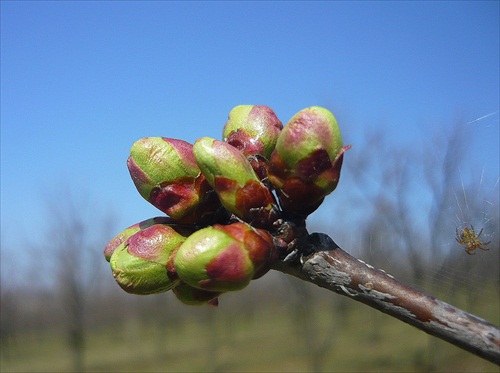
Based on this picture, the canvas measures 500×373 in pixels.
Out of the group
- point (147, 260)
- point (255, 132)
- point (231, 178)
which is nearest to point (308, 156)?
point (231, 178)

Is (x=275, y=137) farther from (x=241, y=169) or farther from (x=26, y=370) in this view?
(x=26, y=370)

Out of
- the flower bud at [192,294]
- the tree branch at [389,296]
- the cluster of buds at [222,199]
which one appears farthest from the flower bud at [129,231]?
the tree branch at [389,296]

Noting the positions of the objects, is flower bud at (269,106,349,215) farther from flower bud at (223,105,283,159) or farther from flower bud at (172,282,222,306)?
flower bud at (172,282,222,306)

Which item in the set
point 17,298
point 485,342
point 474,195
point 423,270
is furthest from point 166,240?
point 17,298

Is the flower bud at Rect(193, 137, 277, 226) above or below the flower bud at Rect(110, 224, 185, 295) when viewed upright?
above

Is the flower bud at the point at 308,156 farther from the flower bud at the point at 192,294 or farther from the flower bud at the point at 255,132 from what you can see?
the flower bud at the point at 192,294

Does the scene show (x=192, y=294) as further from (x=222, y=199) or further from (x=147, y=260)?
(x=222, y=199)

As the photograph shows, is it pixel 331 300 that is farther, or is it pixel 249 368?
pixel 249 368

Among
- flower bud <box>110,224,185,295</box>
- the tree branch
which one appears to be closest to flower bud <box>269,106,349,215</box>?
the tree branch
